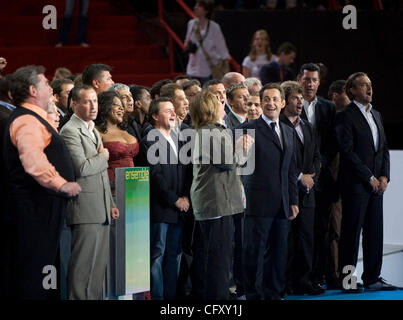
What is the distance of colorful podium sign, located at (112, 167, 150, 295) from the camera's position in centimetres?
632

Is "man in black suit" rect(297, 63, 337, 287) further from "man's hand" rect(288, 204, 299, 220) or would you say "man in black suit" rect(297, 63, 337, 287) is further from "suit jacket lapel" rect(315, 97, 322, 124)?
"man's hand" rect(288, 204, 299, 220)

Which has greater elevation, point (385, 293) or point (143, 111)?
point (143, 111)

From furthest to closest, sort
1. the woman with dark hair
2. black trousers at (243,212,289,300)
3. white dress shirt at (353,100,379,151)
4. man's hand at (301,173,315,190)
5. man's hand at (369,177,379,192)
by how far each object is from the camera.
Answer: white dress shirt at (353,100,379,151)
man's hand at (369,177,379,192)
man's hand at (301,173,315,190)
black trousers at (243,212,289,300)
the woman with dark hair

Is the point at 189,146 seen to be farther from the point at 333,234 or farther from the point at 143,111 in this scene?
the point at 333,234

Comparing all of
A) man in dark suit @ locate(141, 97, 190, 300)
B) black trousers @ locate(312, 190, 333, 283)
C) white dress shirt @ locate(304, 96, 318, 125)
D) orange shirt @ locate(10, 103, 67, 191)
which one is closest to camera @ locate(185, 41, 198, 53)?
white dress shirt @ locate(304, 96, 318, 125)

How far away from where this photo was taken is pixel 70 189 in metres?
5.76

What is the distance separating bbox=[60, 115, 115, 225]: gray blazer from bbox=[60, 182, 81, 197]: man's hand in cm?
29

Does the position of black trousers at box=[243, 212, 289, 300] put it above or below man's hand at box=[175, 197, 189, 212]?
below

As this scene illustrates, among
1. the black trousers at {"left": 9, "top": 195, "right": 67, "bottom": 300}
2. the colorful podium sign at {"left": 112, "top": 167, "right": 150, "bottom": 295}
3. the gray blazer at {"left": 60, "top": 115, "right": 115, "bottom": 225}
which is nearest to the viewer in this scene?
the black trousers at {"left": 9, "top": 195, "right": 67, "bottom": 300}

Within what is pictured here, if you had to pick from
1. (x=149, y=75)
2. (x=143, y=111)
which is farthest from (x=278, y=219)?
(x=149, y=75)

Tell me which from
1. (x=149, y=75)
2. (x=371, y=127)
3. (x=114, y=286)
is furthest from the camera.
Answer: (x=149, y=75)

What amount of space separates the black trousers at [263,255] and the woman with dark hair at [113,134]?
3.68ft

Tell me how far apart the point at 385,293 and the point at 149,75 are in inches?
178

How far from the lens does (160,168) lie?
689 centimetres
